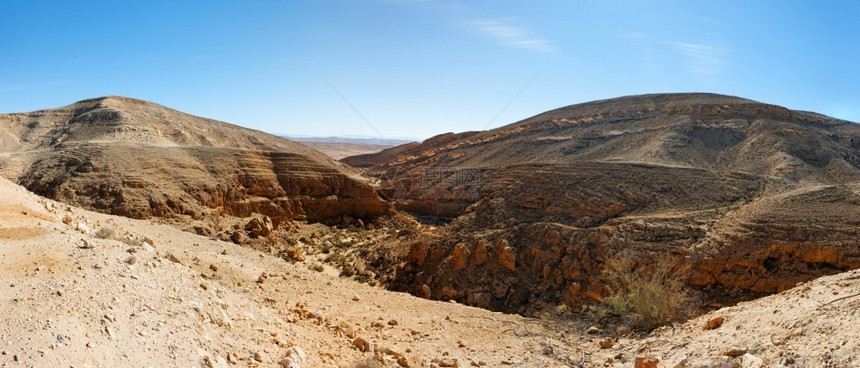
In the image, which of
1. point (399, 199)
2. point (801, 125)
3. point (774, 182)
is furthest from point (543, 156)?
point (801, 125)

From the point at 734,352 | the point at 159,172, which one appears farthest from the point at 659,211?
the point at 159,172

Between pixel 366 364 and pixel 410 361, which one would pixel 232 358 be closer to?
pixel 366 364

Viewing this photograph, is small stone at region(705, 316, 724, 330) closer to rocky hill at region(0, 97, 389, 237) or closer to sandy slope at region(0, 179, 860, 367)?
sandy slope at region(0, 179, 860, 367)

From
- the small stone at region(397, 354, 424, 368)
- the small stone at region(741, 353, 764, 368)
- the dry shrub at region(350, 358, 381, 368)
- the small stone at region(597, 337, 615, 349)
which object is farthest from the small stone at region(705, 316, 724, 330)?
the dry shrub at region(350, 358, 381, 368)

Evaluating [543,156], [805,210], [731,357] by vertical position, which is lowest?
[731,357]

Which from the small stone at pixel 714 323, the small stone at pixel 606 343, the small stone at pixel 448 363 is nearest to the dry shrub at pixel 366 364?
the small stone at pixel 448 363

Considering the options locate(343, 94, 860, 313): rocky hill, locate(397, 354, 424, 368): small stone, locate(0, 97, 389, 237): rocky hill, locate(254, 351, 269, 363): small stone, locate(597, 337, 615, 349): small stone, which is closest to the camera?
locate(254, 351, 269, 363): small stone

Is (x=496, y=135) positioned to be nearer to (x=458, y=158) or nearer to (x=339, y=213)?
(x=458, y=158)
